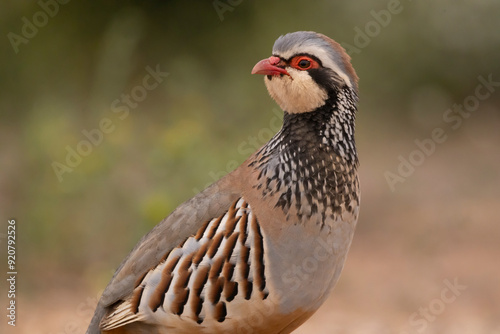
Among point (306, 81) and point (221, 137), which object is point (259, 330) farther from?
point (221, 137)

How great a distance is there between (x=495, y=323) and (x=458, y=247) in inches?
56.3

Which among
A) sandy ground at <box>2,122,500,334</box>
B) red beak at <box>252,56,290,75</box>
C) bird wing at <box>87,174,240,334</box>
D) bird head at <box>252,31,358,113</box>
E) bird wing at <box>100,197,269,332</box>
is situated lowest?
sandy ground at <box>2,122,500,334</box>

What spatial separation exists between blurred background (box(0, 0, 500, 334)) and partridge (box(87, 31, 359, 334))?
1.80 meters

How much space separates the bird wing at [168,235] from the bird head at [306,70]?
0.60 m

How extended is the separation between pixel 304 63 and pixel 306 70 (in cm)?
4

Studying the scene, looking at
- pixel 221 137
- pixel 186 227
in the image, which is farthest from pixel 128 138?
pixel 186 227

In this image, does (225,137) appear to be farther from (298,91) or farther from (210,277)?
(210,277)

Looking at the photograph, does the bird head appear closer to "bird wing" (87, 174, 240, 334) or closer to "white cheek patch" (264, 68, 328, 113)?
"white cheek patch" (264, 68, 328, 113)

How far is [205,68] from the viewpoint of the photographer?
867cm

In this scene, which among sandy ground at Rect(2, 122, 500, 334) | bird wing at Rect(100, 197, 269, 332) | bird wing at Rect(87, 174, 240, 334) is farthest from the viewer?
sandy ground at Rect(2, 122, 500, 334)

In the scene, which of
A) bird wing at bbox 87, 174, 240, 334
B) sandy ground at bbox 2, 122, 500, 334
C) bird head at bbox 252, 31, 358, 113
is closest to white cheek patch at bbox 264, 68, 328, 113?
bird head at bbox 252, 31, 358, 113

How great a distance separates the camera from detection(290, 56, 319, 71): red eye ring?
11.8ft

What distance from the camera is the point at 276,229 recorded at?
3.54 meters

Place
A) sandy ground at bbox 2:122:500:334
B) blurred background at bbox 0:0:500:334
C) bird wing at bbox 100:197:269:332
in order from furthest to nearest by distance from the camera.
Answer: blurred background at bbox 0:0:500:334
sandy ground at bbox 2:122:500:334
bird wing at bbox 100:197:269:332
